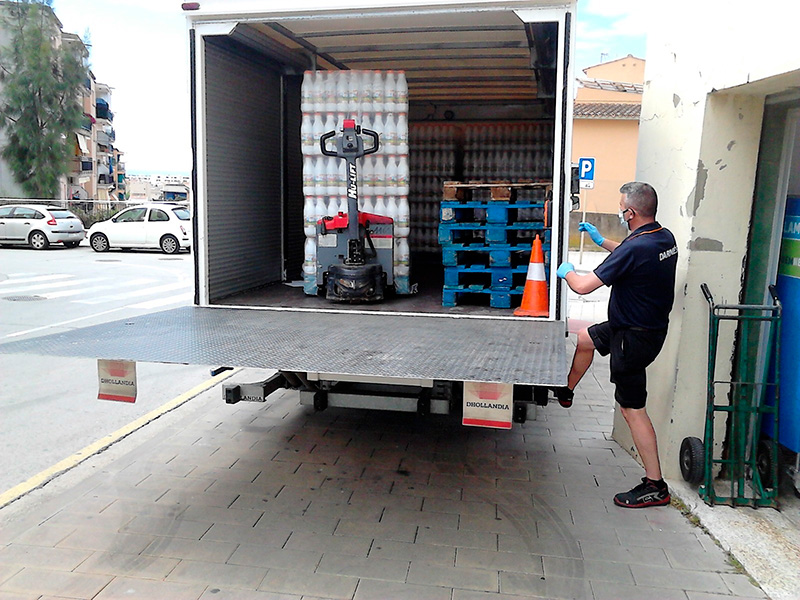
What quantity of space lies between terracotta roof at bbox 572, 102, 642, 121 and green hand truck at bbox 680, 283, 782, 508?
98.9 ft

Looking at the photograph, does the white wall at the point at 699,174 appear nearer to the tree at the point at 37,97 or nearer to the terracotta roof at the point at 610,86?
the terracotta roof at the point at 610,86

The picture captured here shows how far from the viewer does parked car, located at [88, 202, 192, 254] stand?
22.2 metres

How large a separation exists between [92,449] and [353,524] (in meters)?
2.54

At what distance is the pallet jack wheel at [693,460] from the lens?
15.4ft

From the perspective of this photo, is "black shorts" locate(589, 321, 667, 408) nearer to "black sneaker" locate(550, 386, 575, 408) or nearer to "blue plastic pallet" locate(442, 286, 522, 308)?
"black sneaker" locate(550, 386, 575, 408)

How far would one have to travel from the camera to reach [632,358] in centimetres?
454

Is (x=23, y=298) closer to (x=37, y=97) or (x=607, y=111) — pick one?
(x=37, y=97)

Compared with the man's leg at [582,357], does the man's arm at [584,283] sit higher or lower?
higher

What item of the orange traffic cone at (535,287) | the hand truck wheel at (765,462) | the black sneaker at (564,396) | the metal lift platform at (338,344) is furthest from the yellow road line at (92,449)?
the hand truck wheel at (765,462)

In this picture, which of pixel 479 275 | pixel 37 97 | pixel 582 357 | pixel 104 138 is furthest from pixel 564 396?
pixel 104 138

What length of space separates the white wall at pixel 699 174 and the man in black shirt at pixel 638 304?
0.35m

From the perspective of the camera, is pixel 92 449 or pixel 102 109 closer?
pixel 92 449

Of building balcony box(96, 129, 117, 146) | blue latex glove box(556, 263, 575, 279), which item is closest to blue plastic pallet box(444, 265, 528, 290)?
blue latex glove box(556, 263, 575, 279)

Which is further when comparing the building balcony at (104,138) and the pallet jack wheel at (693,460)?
the building balcony at (104,138)
